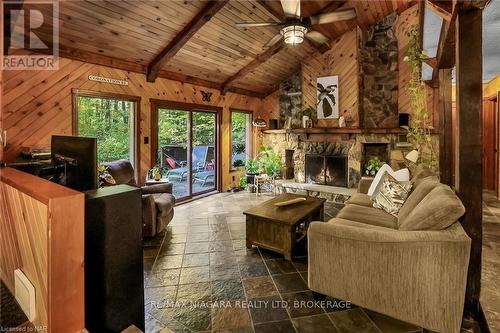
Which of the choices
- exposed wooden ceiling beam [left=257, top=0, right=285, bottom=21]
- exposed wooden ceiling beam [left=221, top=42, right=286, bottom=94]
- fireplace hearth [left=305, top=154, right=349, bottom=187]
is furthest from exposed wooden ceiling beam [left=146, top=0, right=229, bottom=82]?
fireplace hearth [left=305, top=154, right=349, bottom=187]

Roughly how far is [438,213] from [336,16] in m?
2.54

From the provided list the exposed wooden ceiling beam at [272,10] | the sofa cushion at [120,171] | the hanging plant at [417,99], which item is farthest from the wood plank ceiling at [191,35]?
the sofa cushion at [120,171]

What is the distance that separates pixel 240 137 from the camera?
7.08m

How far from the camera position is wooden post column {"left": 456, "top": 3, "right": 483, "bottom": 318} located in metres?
1.83

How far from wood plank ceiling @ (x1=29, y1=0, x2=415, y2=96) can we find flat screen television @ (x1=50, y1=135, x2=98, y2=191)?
7.65 feet

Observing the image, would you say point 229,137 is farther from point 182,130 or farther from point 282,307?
point 282,307

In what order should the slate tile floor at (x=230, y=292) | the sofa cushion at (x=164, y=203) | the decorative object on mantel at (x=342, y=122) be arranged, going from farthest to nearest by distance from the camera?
the decorative object on mantel at (x=342, y=122)
the sofa cushion at (x=164, y=203)
the slate tile floor at (x=230, y=292)

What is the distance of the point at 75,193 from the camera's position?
93cm

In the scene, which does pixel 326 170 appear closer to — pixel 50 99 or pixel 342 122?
pixel 342 122

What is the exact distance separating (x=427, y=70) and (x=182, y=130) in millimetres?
4545

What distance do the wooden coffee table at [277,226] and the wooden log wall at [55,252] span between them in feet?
7.10

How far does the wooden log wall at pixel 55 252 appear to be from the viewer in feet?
2.83

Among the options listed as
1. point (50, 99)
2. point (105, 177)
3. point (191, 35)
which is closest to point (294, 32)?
point (191, 35)
